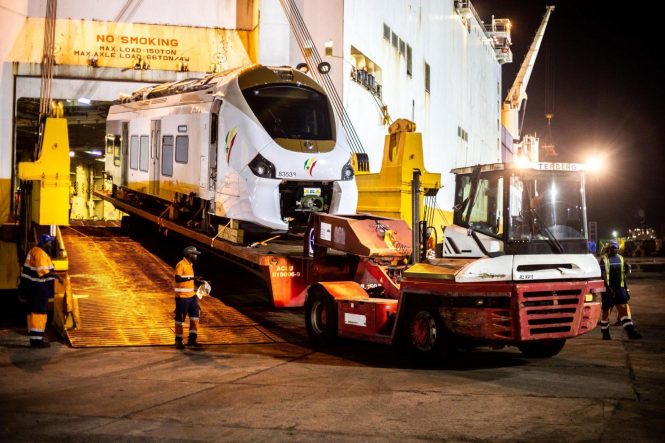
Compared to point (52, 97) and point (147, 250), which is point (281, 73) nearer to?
point (147, 250)

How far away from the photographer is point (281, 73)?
1505cm

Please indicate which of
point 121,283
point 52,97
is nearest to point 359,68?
Result: point 52,97

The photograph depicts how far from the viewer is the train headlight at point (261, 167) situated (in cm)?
1380

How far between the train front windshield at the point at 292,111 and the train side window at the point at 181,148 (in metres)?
2.25

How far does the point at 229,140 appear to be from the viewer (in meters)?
14.3

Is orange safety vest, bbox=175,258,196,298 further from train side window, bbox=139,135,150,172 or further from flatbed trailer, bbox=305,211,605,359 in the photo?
train side window, bbox=139,135,150,172

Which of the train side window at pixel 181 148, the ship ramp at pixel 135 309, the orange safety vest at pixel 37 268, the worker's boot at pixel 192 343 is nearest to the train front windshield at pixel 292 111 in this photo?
the train side window at pixel 181 148

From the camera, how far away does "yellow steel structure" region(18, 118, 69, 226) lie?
A: 496 inches

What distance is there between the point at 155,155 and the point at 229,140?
3934 millimetres

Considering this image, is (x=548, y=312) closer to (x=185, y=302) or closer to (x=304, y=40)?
(x=185, y=302)

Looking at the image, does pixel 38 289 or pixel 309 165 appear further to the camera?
pixel 309 165

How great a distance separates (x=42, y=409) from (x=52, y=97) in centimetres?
1765

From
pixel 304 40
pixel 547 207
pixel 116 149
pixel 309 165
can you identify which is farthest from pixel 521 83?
pixel 547 207

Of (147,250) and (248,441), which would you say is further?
(147,250)
